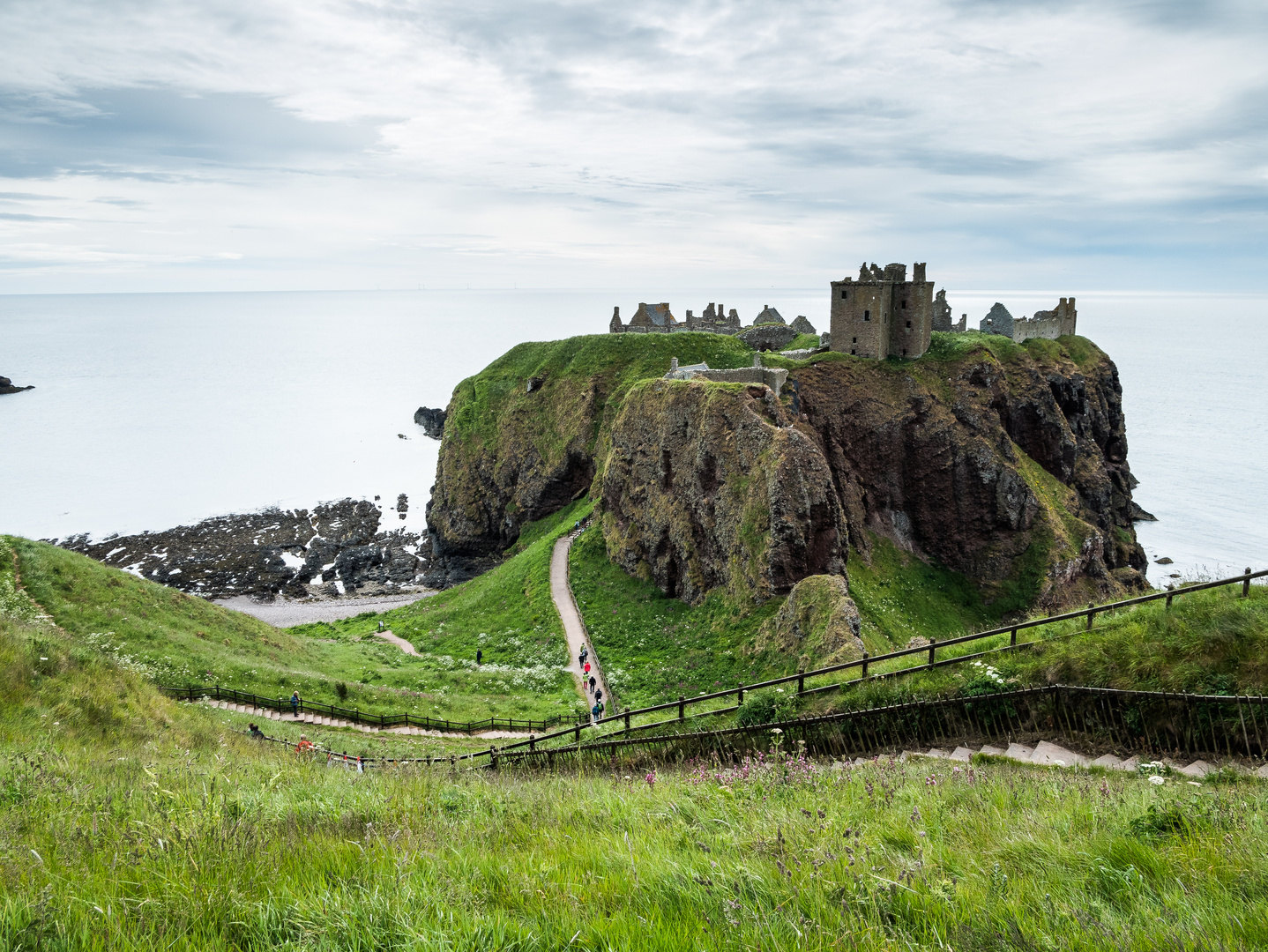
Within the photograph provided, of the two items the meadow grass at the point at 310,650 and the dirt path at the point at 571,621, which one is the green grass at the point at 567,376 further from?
the meadow grass at the point at 310,650

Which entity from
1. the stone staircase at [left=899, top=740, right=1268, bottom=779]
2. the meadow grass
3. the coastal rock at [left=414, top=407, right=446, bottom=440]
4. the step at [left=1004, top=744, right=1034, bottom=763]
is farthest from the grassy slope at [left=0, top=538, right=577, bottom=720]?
the coastal rock at [left=414, top=407, right=446, bottom=440]

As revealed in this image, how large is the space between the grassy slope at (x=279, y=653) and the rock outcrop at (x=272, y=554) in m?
26.8

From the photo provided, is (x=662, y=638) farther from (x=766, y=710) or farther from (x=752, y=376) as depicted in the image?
(x=766, y=710)

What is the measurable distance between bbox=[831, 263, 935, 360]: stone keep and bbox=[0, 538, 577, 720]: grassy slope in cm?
3189

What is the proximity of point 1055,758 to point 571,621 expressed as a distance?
30482 millimetres

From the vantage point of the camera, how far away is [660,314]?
8356 centimetres

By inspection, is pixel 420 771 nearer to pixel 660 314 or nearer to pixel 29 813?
pixel 29 813

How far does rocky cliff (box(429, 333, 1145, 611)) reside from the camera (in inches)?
1455

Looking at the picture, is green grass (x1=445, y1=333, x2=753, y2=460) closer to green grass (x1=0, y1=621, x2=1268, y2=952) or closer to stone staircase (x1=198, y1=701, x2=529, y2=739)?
stone staircase (x1=198, y1=701, x2=529, y2=739)

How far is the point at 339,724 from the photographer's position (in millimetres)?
26312

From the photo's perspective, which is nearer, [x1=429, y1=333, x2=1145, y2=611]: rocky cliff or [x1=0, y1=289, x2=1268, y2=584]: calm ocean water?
[x1=429, y1=333, x2=1145, y2=611]: rocky cliff

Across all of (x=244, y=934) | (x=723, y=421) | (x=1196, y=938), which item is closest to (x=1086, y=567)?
(x=723, y=421)

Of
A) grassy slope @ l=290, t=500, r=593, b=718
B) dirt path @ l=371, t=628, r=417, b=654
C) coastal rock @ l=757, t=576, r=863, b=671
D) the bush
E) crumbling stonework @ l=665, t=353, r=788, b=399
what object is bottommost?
dirt path @ l=371, t=628, r=417, b=654

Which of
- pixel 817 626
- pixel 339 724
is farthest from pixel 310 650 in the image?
pixel 817 626
